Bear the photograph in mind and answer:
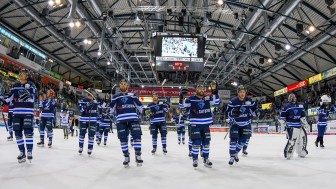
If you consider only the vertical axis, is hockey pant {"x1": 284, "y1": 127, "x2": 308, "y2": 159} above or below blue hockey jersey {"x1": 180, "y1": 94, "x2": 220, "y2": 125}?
below

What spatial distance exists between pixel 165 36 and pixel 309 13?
32.7 ft

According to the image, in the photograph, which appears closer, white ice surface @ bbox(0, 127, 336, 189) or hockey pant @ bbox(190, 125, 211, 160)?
white ice surface @ bbox(0, 127, 336, 189)

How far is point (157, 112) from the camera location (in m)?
8.91

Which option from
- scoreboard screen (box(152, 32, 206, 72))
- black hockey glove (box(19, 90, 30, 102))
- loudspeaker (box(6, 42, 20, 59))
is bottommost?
black hockey glove (box(19, 90, 30, 102))

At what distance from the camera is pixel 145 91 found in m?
35.4

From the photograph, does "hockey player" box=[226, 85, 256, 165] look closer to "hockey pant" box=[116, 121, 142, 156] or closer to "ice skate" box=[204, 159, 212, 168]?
"ice skate" box=[204, 159, 212, 168]

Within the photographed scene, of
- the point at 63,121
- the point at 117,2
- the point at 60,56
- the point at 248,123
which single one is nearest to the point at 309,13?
the point at 117,2

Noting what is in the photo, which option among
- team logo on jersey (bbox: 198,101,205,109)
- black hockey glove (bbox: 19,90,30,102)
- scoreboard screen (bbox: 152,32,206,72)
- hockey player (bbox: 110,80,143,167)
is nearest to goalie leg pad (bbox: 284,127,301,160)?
team logo on jersey (bbox: 198,101,205,109)

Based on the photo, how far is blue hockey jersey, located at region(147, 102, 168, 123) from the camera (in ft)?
29.1

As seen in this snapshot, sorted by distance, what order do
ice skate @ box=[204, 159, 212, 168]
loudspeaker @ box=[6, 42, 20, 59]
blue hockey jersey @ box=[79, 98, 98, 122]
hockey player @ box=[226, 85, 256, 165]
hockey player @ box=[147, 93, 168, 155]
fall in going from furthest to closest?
loudspeaker @ box=[6, 42, 20, 59], hockey player @ box=[147, 93, 168, 155], blue hockey jersey @ box=[79, 98, 98, 122], hockey player @ box=[226, 85, 256, 165], ice skate @ box=[204, 159, 212, 168]

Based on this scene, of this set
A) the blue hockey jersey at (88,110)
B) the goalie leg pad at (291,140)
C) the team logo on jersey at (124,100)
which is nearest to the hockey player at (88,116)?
the blue hockey jersey at (88,110)

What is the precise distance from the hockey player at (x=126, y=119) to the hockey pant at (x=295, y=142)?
13.2 feet

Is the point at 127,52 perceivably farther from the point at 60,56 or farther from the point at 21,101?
the point at 21,101

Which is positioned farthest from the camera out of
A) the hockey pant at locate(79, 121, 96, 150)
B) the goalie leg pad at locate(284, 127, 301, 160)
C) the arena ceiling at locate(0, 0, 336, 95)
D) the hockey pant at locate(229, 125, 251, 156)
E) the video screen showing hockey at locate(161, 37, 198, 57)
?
the arena ceiling at locate(0, 0, 336, 95)
